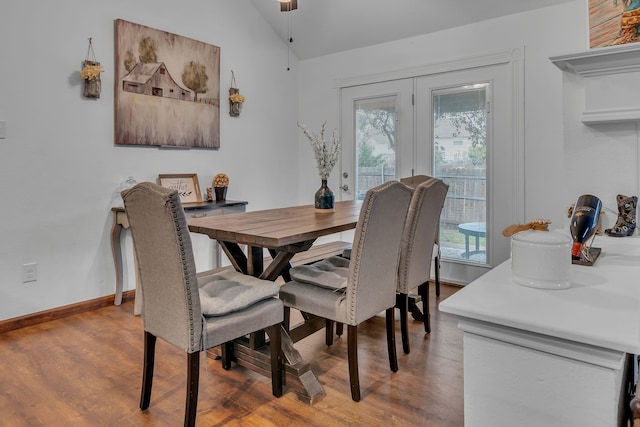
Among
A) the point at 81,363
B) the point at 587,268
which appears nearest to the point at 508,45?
the point at 587,268

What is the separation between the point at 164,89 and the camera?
3.65m

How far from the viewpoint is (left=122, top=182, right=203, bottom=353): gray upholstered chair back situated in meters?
1.59

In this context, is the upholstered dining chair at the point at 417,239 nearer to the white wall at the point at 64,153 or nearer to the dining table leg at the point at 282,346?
the dining table leg at the point at 282,346

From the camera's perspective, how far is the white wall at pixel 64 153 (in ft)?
9.46

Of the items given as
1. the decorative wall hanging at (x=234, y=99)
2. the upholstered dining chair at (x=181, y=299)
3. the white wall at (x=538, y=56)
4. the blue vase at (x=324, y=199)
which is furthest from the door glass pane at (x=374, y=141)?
the upholstered dining chair at (x=181, y=299)

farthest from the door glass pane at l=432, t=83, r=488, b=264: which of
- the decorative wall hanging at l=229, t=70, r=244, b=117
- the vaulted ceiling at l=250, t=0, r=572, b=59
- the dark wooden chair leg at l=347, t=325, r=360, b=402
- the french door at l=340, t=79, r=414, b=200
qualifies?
the dark wooden chair leg at l=347, t=325, r=360, b=402

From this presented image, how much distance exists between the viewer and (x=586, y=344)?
0.67 meters

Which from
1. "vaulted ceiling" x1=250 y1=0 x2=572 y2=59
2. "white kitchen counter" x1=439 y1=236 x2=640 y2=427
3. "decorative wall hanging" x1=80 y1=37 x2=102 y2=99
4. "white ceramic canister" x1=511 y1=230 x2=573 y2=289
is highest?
"vaulted ceiling" x1=250 y1=0 x2=572 y2=59

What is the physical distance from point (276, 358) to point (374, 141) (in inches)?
115

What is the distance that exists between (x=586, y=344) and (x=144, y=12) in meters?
3.90

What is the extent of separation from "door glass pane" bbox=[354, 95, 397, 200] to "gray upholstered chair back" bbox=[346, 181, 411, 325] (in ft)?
7.37

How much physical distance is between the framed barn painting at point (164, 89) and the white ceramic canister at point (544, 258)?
327cm

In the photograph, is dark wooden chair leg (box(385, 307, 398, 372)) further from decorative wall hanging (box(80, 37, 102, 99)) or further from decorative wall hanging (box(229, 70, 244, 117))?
decorative wall hanging (box(229, 70, 244, 117))

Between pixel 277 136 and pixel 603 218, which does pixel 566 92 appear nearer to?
pixel 603 218
